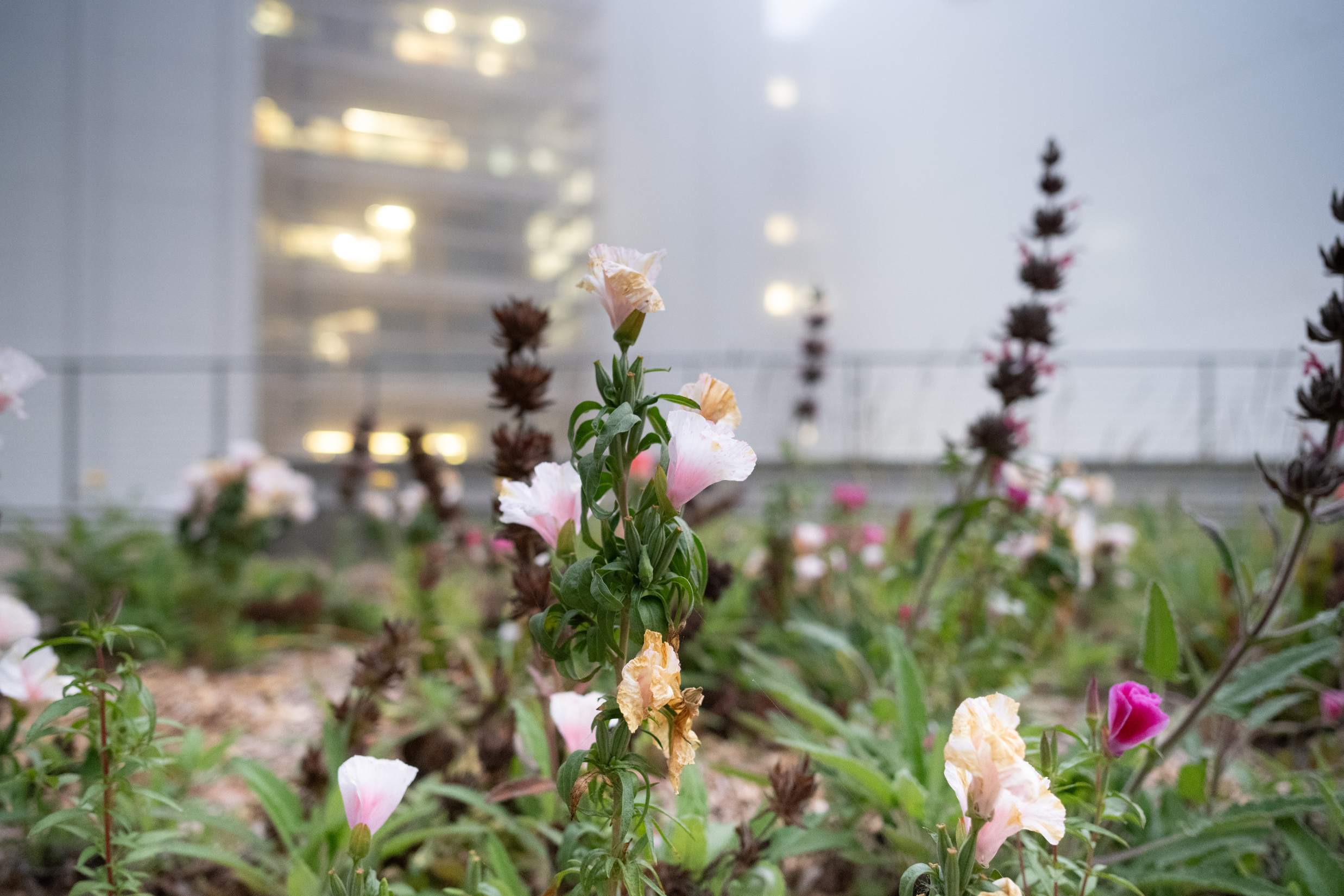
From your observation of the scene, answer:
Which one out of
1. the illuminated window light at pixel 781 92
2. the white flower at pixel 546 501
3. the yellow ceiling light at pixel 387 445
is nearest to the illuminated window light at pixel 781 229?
the illuminated window light at pixel 781 92

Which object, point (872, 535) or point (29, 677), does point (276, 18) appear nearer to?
point (872, 535)

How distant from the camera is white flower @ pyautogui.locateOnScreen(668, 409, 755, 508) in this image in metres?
0.46

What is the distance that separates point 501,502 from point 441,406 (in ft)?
21.5

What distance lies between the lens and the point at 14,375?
0.79 meters

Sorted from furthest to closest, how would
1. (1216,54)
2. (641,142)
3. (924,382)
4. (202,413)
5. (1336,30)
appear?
(641,142) → (202,413) → (1216,54) → (924,382) → (1336,30)

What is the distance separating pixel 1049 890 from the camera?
0.54 metres

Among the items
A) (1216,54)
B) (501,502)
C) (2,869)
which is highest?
(1216,54)

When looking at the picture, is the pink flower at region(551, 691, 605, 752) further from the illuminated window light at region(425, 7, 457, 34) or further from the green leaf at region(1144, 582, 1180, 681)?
the illuminated window light at region(425, 7, 457, 34)

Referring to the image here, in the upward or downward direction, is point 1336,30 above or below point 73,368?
above

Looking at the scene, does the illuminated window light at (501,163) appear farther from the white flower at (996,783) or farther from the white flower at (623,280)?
the white flower at (996,783)

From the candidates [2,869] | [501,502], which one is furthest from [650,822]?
[2,869]

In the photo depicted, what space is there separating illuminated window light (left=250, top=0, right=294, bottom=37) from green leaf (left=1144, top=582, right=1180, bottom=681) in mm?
8930

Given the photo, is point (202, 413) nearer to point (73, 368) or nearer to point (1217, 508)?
point (73, 368)

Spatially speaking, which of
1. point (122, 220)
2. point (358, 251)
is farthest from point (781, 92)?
point (122, 220)
